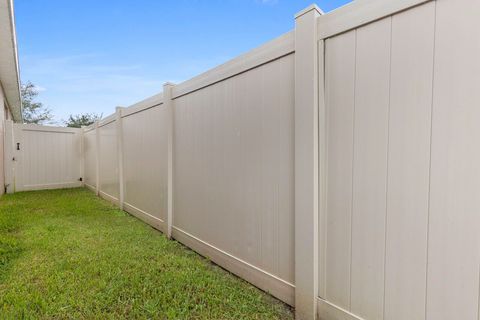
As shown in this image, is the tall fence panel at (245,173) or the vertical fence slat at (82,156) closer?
the tall fence panel at (245,173)

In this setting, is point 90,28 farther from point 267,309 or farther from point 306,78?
point 267,309

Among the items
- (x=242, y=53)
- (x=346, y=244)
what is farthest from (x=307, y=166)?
(x=242, y=53)

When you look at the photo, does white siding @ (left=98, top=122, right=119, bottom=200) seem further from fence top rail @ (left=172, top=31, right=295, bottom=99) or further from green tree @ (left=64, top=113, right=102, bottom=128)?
green tree @ (left=64, top=113, right=102, bottom=128)

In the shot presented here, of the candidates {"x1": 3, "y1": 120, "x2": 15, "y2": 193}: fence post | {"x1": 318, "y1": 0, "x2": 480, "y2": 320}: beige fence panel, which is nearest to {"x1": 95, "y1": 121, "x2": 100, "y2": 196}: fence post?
{"x1": 3, "y1": 120, "x2": 15, "y2": 193}: fence post

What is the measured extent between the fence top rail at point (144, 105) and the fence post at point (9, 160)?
16.1 feet

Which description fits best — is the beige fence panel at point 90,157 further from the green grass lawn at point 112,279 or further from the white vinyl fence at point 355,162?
the white vinyl fence at point 355,162

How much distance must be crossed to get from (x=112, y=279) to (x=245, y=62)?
7.51 feet

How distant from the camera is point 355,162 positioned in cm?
164

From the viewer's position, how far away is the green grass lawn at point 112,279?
79.3 inches

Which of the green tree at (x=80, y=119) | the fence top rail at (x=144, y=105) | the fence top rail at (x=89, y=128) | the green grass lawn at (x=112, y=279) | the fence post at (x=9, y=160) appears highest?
the green tree at (x=80, y=119)

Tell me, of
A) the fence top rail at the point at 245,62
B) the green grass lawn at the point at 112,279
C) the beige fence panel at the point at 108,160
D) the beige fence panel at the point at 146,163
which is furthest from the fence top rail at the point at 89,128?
the fence top rail at the point at 245,62

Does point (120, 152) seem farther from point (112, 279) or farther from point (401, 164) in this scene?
point (401, 164)

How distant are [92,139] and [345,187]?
798 cm

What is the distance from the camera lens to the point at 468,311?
4.08ft
